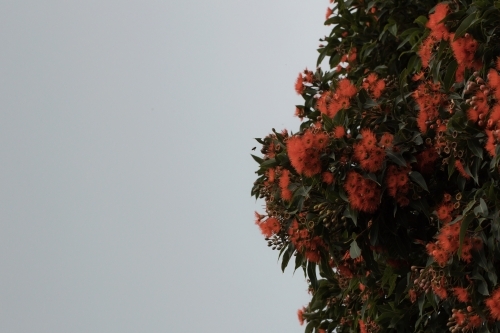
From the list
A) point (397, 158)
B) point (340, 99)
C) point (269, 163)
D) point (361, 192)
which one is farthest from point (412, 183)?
point (269, 163)

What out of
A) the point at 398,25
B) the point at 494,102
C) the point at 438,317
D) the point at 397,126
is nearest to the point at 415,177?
the point at 397,126

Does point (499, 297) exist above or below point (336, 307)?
below

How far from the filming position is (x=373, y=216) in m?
5.47

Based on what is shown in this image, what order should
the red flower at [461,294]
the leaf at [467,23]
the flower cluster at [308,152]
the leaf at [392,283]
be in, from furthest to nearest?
1. the leaf at [392,283]
2. the red flower at [461,294]
3. the flower cluster at [308,152]
4. the leaf at [467,23]

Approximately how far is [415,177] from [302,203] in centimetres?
73

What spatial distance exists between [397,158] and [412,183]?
0.88ft

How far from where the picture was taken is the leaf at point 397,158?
16.7 feet

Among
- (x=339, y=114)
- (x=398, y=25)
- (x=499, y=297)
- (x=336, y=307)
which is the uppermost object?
(x=398, y=25)

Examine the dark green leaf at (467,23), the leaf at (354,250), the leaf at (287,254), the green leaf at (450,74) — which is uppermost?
the dark green leaf at (467,23)

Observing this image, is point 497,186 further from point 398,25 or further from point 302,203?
point 398,25

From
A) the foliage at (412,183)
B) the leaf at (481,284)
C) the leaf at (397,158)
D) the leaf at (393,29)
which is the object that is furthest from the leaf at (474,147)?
the leaf at (393,29)

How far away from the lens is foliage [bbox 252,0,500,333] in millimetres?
4980

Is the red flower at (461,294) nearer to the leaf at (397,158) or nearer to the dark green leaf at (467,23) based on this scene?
the leaf at (397,158)

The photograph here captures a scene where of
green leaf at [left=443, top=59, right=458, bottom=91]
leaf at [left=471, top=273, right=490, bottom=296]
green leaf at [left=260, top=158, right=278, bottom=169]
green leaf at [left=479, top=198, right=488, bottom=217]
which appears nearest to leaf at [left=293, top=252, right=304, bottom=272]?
green leaf at [left=260, top=158, right=278, bottom=169]
